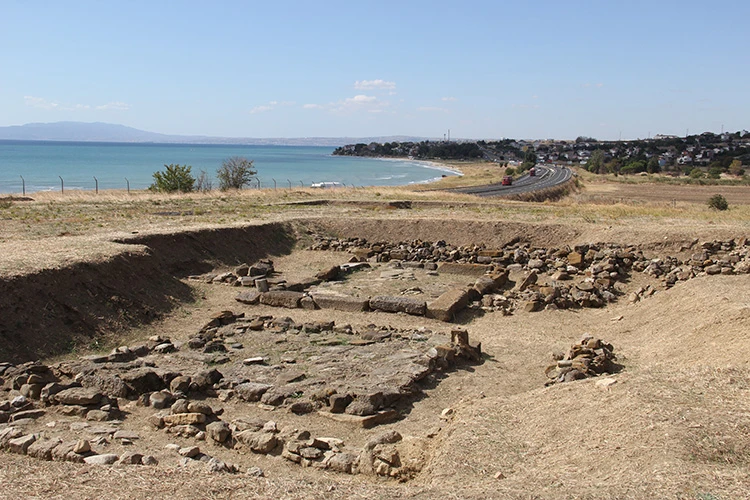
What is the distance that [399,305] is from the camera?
16.6 metres

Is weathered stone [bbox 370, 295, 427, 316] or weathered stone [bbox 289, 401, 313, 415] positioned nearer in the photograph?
weathered stone [bbox 289, 401, 313, 415]

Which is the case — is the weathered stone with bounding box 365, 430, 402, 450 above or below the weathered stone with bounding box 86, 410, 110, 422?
above

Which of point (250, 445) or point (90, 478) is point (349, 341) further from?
point (90, 478)

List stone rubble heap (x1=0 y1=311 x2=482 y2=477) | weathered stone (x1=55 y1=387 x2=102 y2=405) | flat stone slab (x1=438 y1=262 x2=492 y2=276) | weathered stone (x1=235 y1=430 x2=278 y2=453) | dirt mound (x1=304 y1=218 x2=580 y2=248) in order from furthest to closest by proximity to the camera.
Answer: dirt mound (x1=304 y1=218 x2=580 y2=248)
flat stone slab (x1=438 y1=262 x2=492 y2=276)
weathered stone (x1=55 y1=387 x2=102 y2=405)
weathered stone (x1=235 y1=430 x2=278 y2=453)
stone rubble heap (x1=0 y1=311 x2=482 y2=477)

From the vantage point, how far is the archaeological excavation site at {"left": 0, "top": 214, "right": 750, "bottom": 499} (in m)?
6.94

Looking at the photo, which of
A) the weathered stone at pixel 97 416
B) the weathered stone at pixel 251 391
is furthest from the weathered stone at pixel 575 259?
the weathered stone at pixel 97 416

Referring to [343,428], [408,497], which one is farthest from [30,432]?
[408,497]

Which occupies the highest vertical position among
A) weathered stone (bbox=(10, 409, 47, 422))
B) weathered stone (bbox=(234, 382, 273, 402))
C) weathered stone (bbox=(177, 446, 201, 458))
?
weathered stone (bbox=(177, 446, 201, 458))

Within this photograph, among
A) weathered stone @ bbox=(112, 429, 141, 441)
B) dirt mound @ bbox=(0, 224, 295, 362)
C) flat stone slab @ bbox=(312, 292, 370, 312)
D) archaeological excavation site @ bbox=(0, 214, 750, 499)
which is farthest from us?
flat stone slab @ bbox=(312, 292, 370, 312)

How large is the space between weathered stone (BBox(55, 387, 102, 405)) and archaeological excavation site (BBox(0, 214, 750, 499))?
0.11ft

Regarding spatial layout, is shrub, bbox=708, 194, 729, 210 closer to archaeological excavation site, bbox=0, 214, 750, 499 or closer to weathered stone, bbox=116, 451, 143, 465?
archaeological excavation site, bbox=0, 214, 750, 499

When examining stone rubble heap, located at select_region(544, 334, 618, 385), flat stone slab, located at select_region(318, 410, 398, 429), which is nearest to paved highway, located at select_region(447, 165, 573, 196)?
stone rubble heap, located at select_region(544, 334, 618, 385)

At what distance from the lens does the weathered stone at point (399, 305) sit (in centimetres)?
1644

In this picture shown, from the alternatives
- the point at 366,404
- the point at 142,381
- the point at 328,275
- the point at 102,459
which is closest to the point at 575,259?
the point at 328,275
